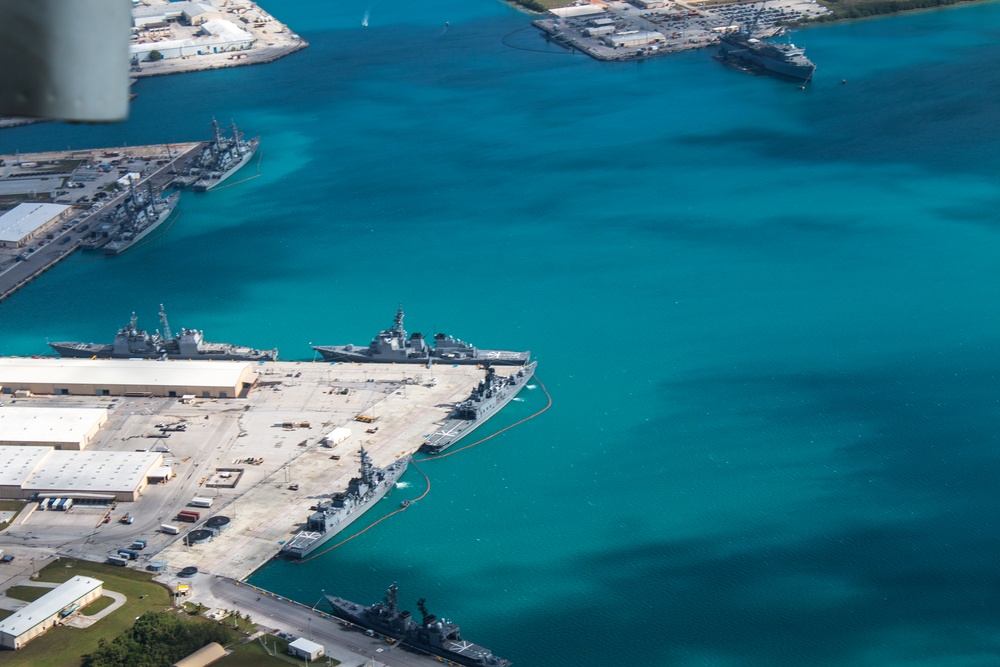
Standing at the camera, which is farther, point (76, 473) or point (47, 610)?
point (76, 473)

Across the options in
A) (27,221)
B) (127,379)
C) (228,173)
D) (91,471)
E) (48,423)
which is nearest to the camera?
(91,471)

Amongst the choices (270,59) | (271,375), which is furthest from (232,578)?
(270,59)

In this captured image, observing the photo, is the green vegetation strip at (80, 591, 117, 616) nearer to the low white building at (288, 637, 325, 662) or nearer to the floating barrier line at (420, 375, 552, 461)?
the low white building at (288, 637, 325, 662)

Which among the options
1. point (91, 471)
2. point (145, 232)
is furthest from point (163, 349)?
point (145, 232)

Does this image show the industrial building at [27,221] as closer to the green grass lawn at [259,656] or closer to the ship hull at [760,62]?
the green grass lawn at [259,656]

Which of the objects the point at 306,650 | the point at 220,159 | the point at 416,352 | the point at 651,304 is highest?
the point at 220,159

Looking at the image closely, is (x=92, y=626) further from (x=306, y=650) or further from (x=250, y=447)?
(x=250, y=447)
